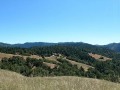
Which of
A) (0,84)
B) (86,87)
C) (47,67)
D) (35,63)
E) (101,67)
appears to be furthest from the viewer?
(101,67)

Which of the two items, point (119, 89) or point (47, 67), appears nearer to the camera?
point (119, 89)

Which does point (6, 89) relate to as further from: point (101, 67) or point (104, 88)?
point (101, 67)

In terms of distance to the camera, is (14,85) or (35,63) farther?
(35,63)

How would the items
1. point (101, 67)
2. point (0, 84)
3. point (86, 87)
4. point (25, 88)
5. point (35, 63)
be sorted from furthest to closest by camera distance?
point (101, 67) → point (35, 63) → point (86, 87) → point (0, 84) → point (25, 88)

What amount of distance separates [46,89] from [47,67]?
136m

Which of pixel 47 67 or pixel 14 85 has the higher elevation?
pixel 14 85

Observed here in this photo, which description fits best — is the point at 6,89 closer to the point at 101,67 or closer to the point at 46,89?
the point at 46,89

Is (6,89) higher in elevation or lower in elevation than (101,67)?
higher

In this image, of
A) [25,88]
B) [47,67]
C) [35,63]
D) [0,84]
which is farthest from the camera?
[35,63]

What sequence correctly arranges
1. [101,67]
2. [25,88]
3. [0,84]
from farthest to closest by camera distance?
[101,67]
[0,84]
[25,88]

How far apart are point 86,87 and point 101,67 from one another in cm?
17823

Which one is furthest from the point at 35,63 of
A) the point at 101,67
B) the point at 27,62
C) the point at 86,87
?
the point at 86,87

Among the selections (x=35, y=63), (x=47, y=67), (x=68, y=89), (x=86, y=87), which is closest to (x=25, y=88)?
(x=68, y=89)

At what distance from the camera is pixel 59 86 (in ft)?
38.1
